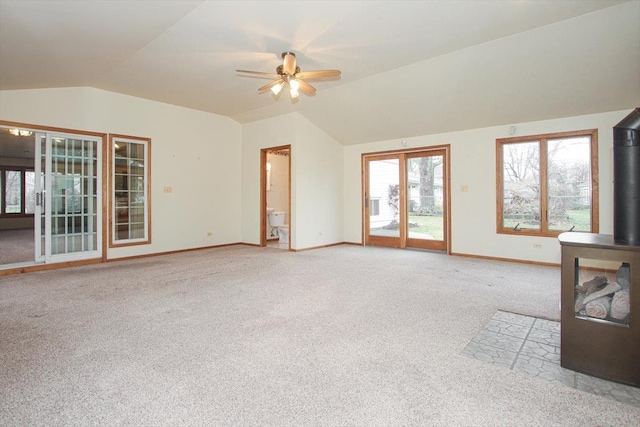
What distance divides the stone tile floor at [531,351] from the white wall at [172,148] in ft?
18.9

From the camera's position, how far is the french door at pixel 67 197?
198 inches

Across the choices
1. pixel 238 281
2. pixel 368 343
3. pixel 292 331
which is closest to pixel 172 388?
pixel 292 331

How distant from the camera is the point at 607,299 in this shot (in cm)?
206

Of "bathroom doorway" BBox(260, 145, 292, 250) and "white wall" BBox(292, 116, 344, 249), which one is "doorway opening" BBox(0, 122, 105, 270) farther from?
"white wall" BBox(292, 116, 344, 249)

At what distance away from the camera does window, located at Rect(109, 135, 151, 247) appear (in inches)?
225

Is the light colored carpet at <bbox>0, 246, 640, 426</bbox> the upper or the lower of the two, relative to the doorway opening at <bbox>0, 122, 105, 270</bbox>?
lower

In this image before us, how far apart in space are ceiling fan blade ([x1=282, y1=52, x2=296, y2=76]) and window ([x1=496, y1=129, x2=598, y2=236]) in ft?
12.9

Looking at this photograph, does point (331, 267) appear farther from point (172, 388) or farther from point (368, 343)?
point (172, 388)

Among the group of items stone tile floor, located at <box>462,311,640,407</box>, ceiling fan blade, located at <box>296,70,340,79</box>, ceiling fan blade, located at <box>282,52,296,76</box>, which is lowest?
stone tile floor, located at <box>462,311,640,407</box>

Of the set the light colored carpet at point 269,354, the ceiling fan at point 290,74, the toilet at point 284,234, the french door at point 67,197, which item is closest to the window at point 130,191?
the french door at point 67,197

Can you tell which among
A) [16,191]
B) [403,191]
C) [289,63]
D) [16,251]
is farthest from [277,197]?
[16,191]

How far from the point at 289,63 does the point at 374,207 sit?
4.23 meters

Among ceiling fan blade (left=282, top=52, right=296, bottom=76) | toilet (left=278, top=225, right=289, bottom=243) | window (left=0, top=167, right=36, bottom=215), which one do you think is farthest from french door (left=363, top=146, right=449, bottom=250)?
window (left=0, top=167, right=36, bottom=215)

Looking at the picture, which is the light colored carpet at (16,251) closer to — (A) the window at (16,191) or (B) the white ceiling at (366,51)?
(B) the white ceiling at (366,51)
